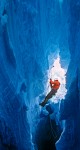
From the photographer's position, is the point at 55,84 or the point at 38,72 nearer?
the point at 38,72

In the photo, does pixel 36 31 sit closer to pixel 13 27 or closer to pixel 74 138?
pixel 13 27

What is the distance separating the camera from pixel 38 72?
927cm

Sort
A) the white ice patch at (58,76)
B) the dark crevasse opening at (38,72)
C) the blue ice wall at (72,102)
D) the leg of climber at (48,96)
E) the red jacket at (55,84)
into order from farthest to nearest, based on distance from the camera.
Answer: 1. the white ice patch at (58,76)
2. the red jacket at (55,84)
3. the leg of climber at (48,96)
4. the blue ice wall at (72,102)
5. the dark crevasse opening at (38,72)

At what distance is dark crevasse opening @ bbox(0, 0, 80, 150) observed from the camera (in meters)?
7.70

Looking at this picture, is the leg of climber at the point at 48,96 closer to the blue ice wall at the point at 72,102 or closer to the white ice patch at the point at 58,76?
the white ice patch at the point at 58,76

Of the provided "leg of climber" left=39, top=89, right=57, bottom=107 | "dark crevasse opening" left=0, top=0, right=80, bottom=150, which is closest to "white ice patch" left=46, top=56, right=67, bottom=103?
"dark crevasse opening" left=0, top=0, right=80, bottom=150

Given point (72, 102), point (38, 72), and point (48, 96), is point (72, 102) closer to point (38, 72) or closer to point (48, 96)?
point (48, 96)

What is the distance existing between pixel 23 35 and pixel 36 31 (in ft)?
2.52

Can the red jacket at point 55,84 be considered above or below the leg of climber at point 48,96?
above

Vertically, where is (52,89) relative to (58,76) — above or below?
below

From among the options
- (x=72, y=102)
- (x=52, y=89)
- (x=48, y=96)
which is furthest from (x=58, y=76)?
(x=72, y=102)

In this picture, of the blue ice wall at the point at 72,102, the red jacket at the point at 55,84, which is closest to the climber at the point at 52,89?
the red jacket at the point at 55,84

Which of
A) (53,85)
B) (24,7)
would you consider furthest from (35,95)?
(24,7)

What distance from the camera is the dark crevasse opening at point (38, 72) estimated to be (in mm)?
7699
